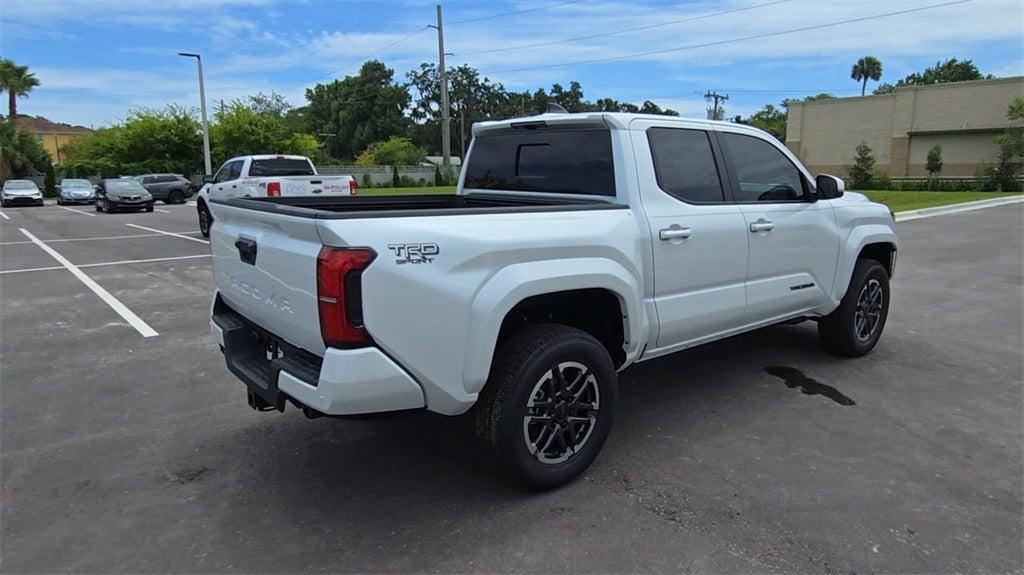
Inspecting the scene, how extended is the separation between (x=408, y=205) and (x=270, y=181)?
9.39 meters

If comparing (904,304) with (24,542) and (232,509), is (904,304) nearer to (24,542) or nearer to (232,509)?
(232,509)

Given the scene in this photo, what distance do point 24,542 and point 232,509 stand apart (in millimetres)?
871

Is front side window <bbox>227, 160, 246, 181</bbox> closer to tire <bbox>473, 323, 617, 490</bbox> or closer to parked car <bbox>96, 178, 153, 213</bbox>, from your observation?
parked car <bbox>96, 178, 153, 213</bbox>

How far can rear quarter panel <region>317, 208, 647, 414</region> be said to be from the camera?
2.78 m

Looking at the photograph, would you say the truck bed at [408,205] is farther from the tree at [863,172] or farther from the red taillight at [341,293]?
the tree at [863,172]

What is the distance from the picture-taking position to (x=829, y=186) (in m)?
5.01

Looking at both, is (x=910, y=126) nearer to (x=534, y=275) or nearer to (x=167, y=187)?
(x=167, y=187)

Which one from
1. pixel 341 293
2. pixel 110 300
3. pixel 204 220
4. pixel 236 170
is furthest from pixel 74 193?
pixel 341 293

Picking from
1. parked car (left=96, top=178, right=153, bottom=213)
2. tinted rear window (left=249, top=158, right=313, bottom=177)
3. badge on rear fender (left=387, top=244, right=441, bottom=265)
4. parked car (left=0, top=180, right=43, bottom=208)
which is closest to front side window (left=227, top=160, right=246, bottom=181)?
→ tinted rear window (left=249, top=158, right=313, bottom=177)

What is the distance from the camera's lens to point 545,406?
3316 millimetres

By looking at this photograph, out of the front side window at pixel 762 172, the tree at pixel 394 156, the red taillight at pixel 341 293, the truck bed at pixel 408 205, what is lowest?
the red taillight at pixel 341 293

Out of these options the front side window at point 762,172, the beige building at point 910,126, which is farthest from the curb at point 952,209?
the beige building at point 910,126

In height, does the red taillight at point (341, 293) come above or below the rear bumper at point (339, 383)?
above

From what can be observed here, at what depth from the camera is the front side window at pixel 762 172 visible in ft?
15.0
